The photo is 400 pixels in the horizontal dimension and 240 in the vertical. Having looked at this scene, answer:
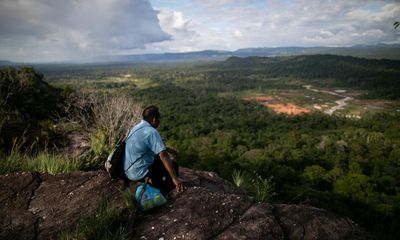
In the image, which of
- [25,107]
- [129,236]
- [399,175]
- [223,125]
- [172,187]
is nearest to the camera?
[129,236]

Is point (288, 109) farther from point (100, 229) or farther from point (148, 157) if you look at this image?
point (100, 229)

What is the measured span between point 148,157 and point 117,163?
0.52 metres

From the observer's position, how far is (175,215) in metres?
3.34

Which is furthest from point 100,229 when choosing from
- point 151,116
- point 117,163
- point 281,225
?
point 281,225

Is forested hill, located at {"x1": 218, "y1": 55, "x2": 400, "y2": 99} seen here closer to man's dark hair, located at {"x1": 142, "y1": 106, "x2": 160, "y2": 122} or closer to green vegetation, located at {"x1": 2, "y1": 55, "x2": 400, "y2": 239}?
green vegetation, located at {"x1": 2, "y1": 55, "x2": 400, "y2": 239}

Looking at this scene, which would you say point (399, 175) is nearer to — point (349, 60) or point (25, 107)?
point (25, 107)

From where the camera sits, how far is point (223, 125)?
60.1 m

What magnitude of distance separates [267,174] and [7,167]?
2800cm

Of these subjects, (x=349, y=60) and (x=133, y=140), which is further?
(x=349, y=60)

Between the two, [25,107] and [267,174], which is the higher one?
[25,107]

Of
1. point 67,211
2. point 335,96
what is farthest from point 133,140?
point 335,96

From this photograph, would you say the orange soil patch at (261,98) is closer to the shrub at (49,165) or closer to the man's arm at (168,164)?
the shrub at (49,165)

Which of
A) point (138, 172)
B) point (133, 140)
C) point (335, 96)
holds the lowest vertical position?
point (335, 96)

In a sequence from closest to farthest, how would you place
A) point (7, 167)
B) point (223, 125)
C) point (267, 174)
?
point (7, 167)
point (267, 174)
point (223, 125)
